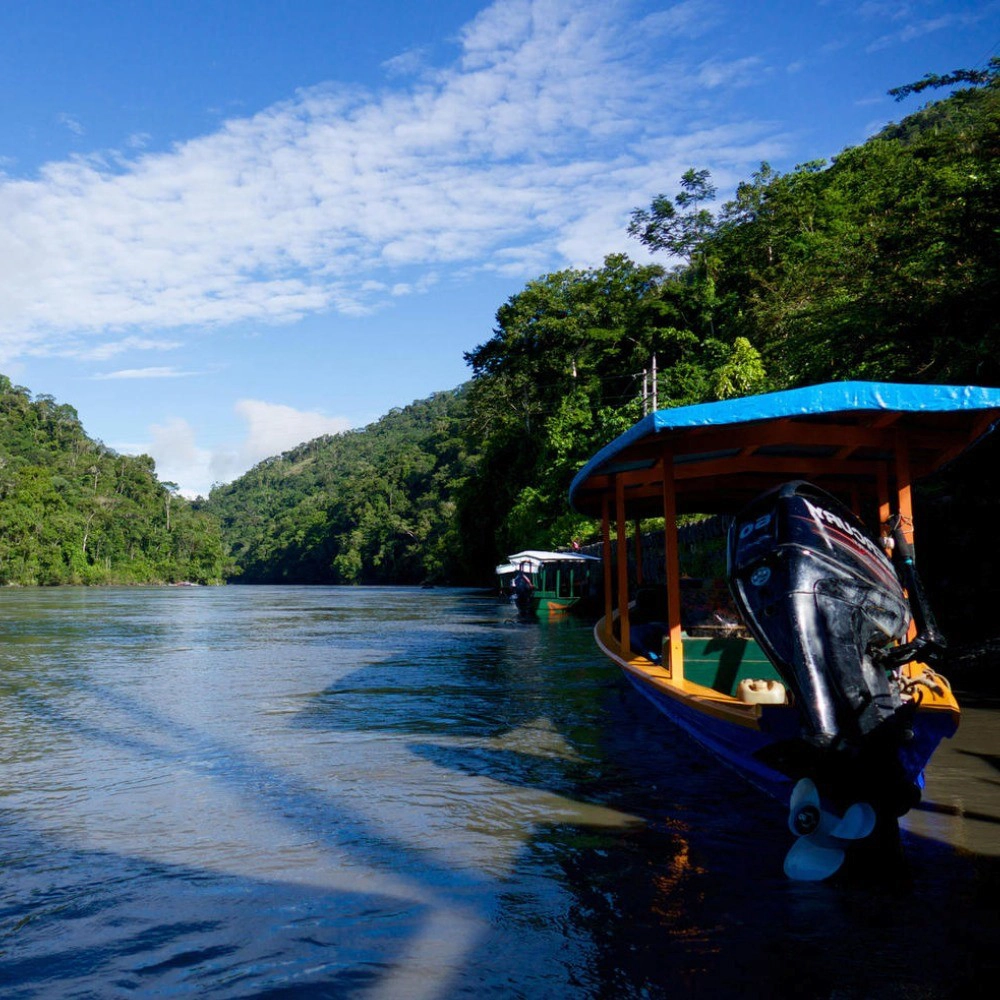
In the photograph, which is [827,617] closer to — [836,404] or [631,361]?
[836,404]

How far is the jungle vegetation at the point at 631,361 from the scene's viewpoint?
510 inches

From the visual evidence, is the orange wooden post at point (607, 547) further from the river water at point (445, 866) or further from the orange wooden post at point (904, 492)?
the orange wooden post at point (904, 492)

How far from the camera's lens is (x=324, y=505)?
120m

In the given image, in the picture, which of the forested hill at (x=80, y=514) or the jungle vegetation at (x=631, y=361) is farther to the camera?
the forested hill at (x=80, y=514)

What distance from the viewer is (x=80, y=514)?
88688mm

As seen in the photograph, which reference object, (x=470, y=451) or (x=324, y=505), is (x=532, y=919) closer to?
(x=470, y=451)

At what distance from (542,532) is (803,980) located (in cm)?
3573

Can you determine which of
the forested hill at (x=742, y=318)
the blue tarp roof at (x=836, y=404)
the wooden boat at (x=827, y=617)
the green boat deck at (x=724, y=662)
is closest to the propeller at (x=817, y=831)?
the wooden boat at (x=827, y=617)

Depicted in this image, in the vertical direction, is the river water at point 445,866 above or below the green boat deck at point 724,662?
below

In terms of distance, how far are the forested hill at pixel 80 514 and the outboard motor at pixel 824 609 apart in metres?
83.8

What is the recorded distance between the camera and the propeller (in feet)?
14.5

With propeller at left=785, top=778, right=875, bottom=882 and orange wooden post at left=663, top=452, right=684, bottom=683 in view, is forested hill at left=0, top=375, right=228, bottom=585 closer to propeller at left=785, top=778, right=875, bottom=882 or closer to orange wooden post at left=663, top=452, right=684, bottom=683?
orange wooden post at left=663, top=452, right=684, bottom=683

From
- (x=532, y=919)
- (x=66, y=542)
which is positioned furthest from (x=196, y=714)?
(x=66, y=542)

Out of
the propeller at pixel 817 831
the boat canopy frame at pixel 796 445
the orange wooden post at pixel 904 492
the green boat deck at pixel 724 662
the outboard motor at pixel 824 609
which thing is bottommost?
the propeller at pixel 817 831
